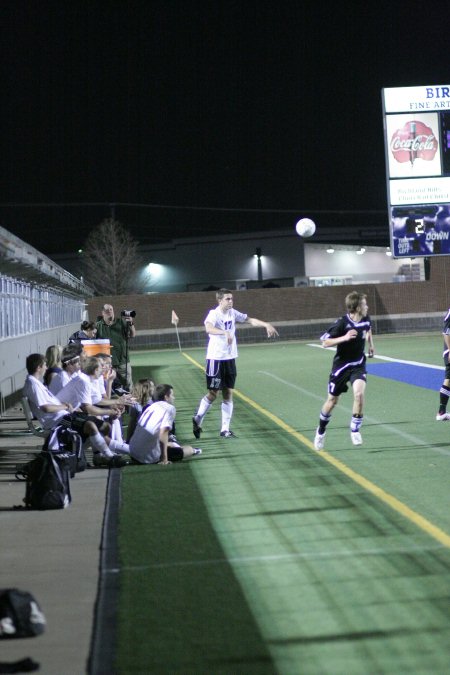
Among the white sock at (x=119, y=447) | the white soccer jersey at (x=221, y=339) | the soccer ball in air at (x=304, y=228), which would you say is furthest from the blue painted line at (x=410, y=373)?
the soccer ball in air at (x=304, y=228)

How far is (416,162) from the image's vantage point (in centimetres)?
3234

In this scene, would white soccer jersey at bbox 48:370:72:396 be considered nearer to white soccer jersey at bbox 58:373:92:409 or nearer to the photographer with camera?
white soccer jersey at bbox 58:373:92:409

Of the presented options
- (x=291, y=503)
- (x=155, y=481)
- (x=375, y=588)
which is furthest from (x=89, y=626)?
(x=155, y=481)

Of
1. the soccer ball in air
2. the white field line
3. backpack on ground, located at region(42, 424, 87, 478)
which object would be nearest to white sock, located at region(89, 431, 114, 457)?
backpack on ground, located at region(42, 424, 87, 478)

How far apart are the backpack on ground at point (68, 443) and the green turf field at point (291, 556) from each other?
0.59 metres

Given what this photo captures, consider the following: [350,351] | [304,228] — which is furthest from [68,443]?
[304,228]

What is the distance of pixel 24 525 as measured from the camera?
29.7 feet

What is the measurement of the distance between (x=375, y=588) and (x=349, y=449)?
20.8ft

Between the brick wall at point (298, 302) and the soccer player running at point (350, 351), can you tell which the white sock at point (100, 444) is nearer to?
the soccer player running at point (350, 351)

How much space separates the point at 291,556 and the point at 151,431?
181 inches

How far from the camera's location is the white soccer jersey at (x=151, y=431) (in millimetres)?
11742

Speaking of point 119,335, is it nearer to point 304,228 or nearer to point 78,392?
point 78,392

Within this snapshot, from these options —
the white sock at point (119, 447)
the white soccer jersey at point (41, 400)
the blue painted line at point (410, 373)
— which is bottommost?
the blue painted line at point (410, 373)

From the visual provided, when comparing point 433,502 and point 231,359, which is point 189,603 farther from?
point 231,359
